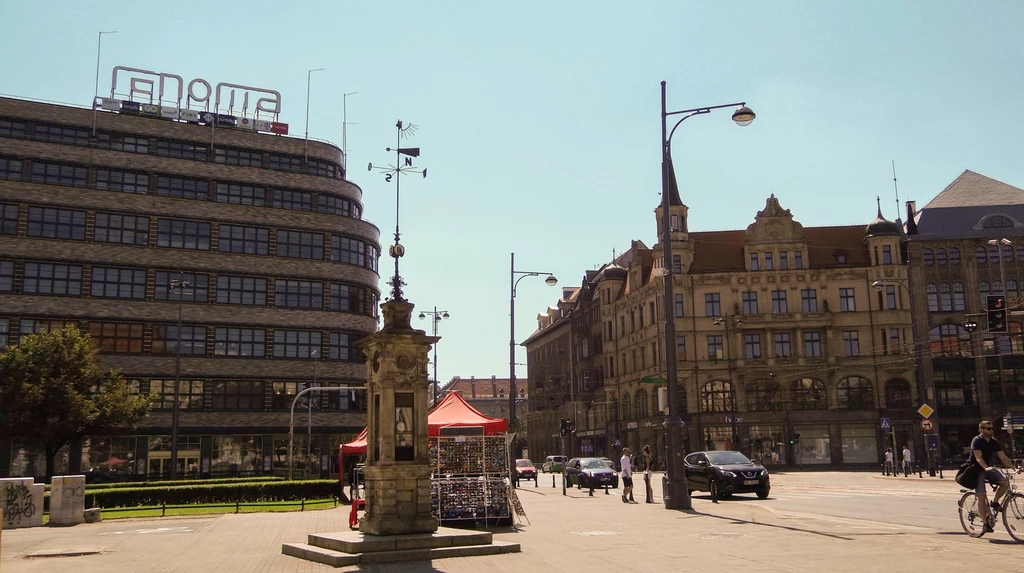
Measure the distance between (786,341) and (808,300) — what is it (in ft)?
11.7

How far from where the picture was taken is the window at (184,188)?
2368 inches

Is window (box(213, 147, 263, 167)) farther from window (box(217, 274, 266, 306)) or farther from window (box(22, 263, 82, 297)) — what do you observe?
window (box(22, 263, 82, 297))

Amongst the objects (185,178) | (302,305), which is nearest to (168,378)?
(302,305)

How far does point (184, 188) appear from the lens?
60719 millimetres

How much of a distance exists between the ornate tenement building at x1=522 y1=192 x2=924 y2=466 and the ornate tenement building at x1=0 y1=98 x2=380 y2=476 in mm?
23574

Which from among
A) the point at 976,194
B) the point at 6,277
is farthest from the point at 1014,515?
the point at 976,194

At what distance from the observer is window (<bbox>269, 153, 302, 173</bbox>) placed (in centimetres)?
6469

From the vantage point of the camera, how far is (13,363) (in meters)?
44.2

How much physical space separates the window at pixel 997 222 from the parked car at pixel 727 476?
4550cm

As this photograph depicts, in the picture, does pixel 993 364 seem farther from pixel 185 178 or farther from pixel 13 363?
pixel 13 363

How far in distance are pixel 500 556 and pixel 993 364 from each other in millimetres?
59651

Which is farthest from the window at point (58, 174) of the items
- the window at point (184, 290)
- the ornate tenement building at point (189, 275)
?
the window at point (184, 290)

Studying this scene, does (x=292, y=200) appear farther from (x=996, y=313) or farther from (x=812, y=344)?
(x=996, y=313)

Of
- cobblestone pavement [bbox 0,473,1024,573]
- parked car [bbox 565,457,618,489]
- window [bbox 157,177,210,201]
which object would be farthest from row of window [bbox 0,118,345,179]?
cobblestone pavement [bbox 0,473,1024,573]
